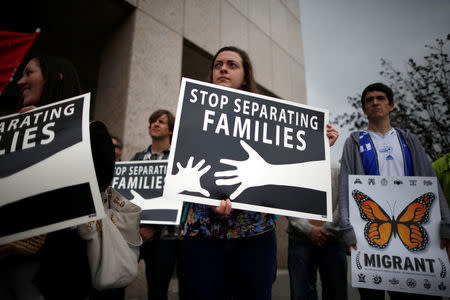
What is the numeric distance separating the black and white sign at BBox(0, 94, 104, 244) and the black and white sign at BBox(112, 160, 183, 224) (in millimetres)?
1316

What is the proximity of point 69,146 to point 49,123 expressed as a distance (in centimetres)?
18

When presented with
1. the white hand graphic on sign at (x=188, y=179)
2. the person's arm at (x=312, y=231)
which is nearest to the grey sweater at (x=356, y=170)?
the person's arm at (x=312, y=231)

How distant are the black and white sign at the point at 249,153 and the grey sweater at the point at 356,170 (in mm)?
558

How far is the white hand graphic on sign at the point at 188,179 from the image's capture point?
1369mm

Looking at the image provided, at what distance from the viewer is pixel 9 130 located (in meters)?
1.25

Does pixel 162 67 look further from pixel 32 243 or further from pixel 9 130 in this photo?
pixel 32 243

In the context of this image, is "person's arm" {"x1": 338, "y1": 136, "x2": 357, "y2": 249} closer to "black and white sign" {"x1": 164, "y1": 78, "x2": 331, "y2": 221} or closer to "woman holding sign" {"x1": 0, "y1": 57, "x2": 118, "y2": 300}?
"black and white sign" {"x1": 164, "y1": 78, "x2": 331, "y2": 221}

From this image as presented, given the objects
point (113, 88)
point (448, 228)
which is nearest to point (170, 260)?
point (448, 228)

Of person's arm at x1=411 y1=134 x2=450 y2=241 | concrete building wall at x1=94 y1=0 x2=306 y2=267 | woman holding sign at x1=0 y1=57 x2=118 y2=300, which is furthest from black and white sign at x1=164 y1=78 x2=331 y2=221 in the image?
concrete building wall at x1=94 y1=0 x2=306 y2=267

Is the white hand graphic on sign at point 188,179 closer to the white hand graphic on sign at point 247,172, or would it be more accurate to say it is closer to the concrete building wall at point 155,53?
the white hand graphic on sign at point 247,172

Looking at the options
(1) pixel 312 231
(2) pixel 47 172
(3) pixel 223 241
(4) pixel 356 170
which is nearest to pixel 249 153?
(3) pixel 223 241

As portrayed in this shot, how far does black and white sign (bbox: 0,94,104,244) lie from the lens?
3.44 ft

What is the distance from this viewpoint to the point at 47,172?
1.12 m

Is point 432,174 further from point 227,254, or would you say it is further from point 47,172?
point 47,172
